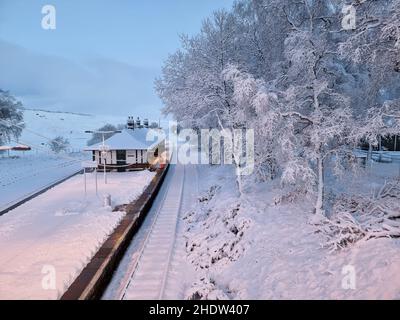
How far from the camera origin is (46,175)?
35562 millimetres

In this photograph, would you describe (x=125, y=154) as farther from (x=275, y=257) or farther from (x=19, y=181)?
(x=275, y=257)

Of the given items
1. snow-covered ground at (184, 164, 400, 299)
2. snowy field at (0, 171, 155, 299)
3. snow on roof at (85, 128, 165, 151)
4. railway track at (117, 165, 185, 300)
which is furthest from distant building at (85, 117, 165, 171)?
snow-covered ground at (184, 164, 400, 299)

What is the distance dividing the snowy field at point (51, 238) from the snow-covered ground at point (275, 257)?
414 centimetres

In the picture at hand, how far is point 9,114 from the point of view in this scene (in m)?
50.4

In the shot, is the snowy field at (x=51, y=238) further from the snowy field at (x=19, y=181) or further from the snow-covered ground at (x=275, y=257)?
the snow-covered ground at (x=275, y=257)

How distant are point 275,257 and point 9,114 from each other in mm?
53042

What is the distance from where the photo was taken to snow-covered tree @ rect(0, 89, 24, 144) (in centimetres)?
4912

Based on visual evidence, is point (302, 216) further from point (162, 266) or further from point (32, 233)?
point (32, 233)

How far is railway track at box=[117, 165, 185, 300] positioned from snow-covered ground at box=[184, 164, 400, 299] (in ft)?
3.18

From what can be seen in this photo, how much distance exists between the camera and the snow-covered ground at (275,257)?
300 inches

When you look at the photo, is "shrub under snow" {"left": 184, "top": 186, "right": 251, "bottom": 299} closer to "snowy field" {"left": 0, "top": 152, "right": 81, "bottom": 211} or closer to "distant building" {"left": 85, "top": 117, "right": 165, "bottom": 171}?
"snowy field" {"left": 0, "top": 152, "right": 81, "bottom": 211}

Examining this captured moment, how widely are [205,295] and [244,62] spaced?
1322cm

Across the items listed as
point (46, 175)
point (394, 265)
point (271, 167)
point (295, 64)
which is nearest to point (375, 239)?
point (394, 265)

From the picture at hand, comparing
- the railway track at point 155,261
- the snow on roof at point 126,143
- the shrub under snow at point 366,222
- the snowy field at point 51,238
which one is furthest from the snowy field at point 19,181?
the shrub under snow at point 366,222
